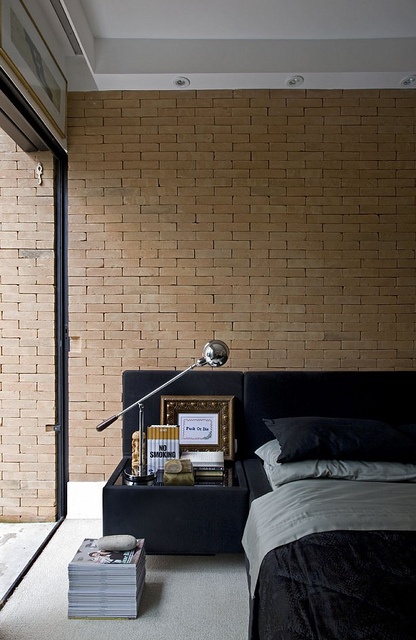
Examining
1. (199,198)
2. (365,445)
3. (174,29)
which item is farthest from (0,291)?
(365,445)

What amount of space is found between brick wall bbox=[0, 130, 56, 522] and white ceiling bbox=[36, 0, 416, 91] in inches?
29.2

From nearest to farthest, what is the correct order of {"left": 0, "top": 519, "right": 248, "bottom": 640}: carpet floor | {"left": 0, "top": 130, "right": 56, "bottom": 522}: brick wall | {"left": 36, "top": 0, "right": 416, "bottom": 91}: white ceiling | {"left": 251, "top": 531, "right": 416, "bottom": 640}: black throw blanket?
{"left": 251, "top": 531, "right": 416, "bottom": 640}: black throw blanket < {"left": 0, "top": 519, "right": 248, "bottom": 640}: carpet floor < {"left": 36, "top": 0, "right": 416, "bottom": 91}: white ceiling < {"left": 0, "top": 130, "right": 56, "bottom": 522}: brick wall

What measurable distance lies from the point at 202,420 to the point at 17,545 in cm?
126

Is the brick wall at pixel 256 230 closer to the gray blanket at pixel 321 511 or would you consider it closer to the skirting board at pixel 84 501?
the skirting board at pixel 84 501

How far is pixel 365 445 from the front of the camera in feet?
8.63

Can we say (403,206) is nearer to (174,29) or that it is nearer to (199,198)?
(199,198)

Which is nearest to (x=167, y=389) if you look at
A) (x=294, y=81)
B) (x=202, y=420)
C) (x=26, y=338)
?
(x=202, y=420)

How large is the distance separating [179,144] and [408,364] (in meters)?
2.01

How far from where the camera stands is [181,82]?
10.8 ft

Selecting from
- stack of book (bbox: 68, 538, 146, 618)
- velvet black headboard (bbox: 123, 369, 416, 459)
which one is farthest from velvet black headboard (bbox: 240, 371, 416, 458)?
stack of book (bbox: 68, 538, 146, 618)

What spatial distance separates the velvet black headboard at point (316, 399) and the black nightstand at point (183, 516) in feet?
2.15

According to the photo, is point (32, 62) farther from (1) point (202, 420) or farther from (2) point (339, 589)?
(2) point (339, 589)

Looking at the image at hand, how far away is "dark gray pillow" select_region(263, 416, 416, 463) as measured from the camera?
2609 millimetres

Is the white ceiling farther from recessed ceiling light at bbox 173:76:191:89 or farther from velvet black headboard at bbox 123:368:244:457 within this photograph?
velvet black headboard at bbox 123:368:244:457
